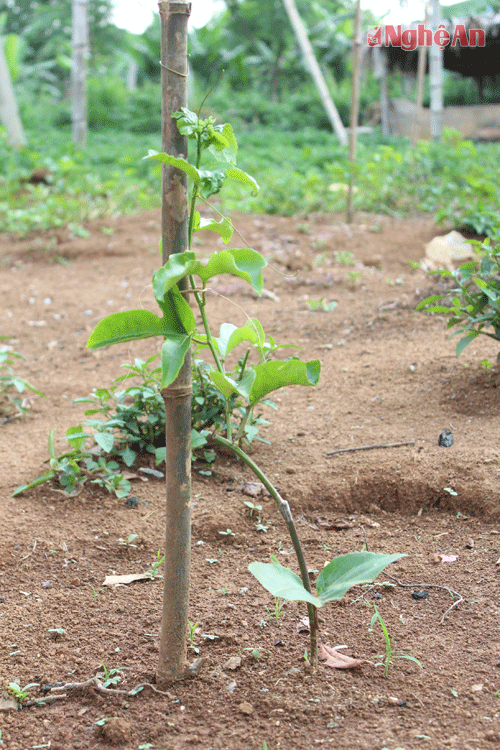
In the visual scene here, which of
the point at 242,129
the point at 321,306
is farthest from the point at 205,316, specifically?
the point at 242,129

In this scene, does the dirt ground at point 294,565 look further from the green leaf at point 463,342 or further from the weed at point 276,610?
the green leaf at point 463,342

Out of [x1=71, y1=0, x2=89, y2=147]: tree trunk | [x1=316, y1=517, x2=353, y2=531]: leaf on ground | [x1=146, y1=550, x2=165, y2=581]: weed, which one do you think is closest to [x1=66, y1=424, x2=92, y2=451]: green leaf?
[x1=146, y1=550, x2=165, y2=581]: weed

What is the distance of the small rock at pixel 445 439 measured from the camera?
2.32 m

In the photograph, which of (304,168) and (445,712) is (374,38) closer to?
(445,712)

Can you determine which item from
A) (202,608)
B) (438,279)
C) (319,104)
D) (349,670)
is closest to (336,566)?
(349,670)

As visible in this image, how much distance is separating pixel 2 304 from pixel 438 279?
3.06m

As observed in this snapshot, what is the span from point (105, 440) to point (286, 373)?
100 cm

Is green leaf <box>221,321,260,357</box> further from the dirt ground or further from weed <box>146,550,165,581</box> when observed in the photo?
weed <box>146,550,165,581</box>

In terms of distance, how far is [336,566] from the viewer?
4.24ft

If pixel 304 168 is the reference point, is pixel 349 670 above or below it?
below

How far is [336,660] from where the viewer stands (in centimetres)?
143

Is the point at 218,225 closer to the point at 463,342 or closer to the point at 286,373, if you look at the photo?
the point at 286,373

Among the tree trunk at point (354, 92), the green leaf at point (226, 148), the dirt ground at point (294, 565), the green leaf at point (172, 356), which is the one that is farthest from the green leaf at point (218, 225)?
the tree trunk at point (354, 92)

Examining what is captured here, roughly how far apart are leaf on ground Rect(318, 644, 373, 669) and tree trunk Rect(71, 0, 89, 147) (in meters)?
12.3
